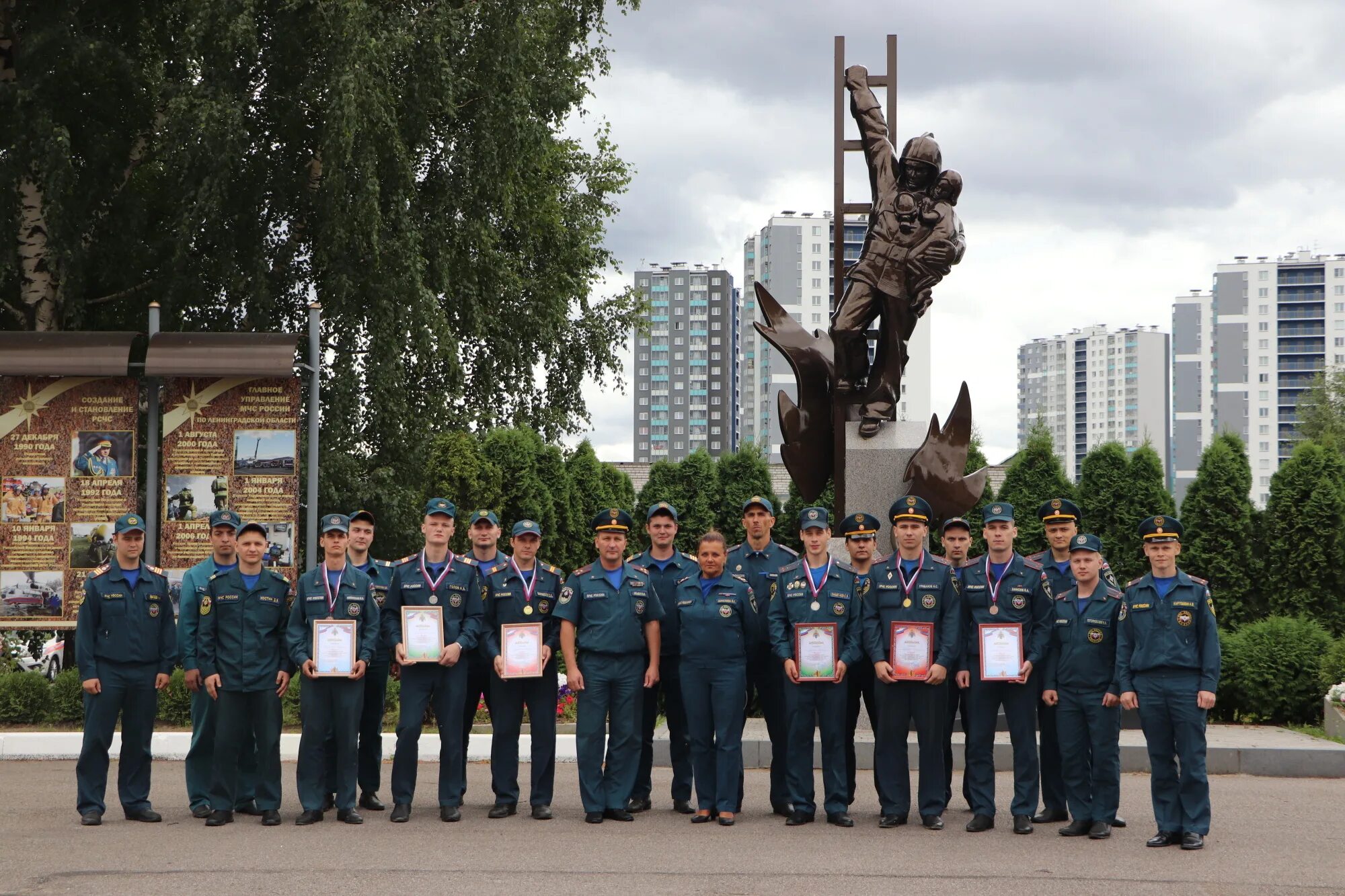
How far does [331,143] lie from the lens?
15133mm

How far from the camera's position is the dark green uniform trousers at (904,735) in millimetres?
Answer: 7379

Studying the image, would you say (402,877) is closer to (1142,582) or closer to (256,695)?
(256,695)

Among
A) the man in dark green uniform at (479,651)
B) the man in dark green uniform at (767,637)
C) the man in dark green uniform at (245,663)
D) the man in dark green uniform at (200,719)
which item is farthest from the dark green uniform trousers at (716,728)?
the man in dark green uniform at (200,719)

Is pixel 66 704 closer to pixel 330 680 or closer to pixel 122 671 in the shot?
pixel 122 671

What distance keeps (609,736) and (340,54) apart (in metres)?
10.1

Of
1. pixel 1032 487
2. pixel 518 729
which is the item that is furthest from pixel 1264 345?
pixel 518 729

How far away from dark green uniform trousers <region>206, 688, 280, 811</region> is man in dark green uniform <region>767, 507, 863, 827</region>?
2777mm

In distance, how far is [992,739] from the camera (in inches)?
294

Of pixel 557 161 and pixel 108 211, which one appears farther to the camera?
pixel 557 161

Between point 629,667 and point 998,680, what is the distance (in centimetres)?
199

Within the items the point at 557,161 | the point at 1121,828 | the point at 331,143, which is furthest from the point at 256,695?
the point at 557,161

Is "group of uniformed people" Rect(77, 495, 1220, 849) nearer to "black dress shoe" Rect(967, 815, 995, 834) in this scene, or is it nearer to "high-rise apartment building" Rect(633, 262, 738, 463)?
"black dress shoe" Rect(967, 815, 995, 834)

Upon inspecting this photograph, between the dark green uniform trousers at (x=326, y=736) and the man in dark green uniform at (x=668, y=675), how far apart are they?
5.20 ft

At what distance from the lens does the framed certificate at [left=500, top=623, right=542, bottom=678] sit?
7.61 m
